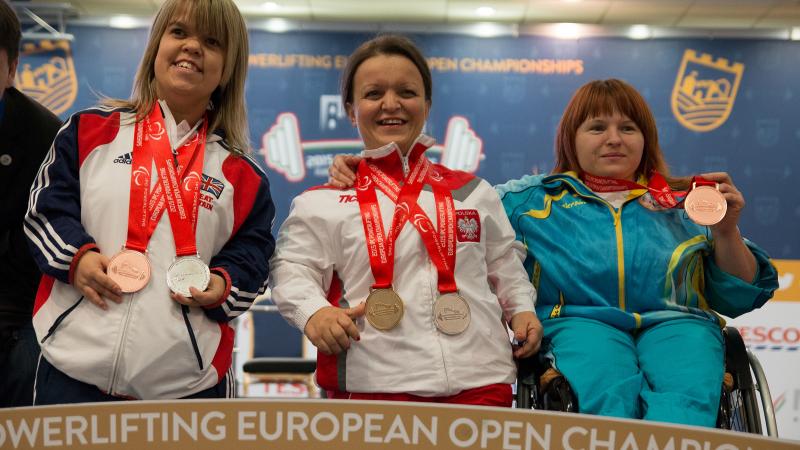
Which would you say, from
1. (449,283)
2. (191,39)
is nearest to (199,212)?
(191,39)

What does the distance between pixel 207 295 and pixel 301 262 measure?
317mm

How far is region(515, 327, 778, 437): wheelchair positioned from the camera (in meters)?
1.84

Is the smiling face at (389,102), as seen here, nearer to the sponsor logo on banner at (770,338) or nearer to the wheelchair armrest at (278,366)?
the wheelchair armrest at (278,366)

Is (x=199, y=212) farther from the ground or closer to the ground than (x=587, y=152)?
closer to the ground

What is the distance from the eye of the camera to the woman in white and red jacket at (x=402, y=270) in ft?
5.85

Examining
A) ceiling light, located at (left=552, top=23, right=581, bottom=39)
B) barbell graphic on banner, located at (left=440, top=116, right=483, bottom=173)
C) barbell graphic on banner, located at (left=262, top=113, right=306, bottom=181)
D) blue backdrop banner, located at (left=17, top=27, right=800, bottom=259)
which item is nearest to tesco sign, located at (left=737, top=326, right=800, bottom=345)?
blue backdrop banner, located at (left=17, top=27, right=800, bottom=259)

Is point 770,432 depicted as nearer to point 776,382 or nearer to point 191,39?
point 191,39

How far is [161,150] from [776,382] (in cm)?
501

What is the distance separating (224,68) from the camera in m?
1.96

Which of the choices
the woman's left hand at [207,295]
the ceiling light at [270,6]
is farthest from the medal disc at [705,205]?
the ceiling light at [270,6]

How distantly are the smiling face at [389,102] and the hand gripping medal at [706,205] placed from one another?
2.54 feet

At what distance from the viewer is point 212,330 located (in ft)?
5.65

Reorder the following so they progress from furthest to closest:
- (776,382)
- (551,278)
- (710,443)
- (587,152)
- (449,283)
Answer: (776,382)
(587,152)
(551,278)
(449,283)
(710,443)

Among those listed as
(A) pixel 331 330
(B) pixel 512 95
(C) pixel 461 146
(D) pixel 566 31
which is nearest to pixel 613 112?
(A) pixel 331 330
